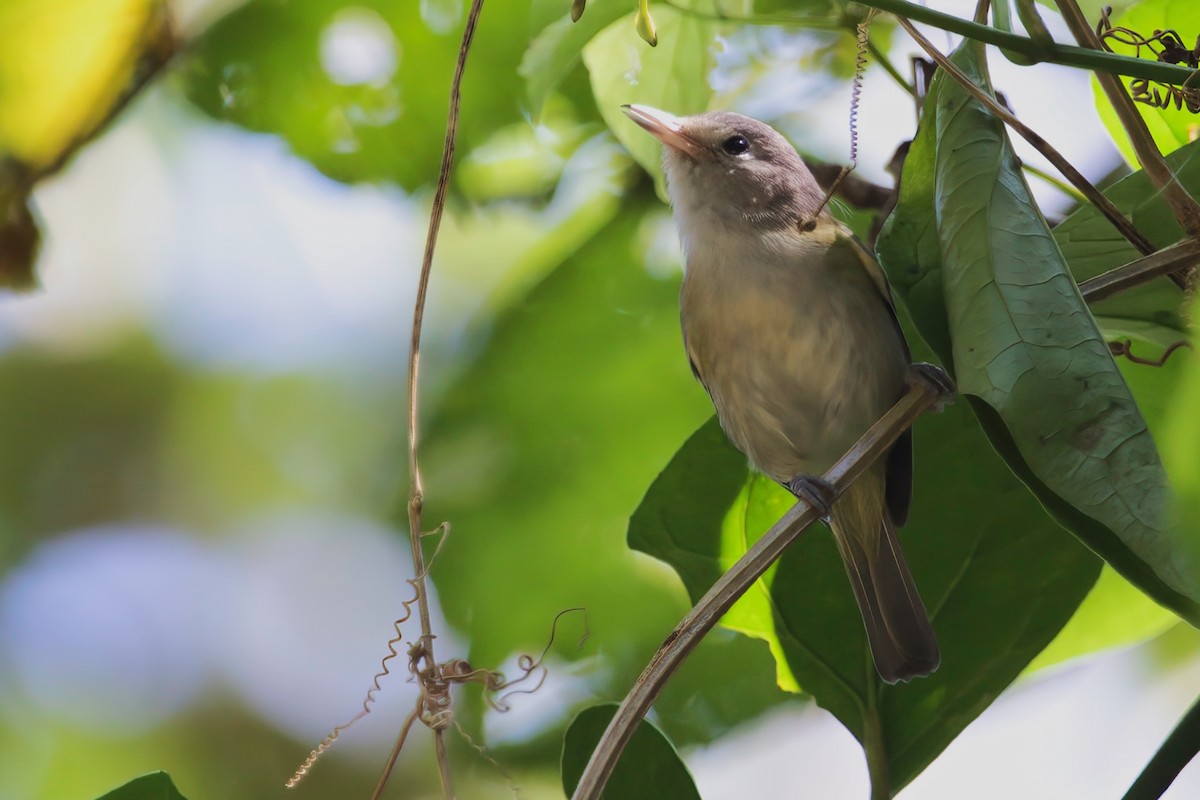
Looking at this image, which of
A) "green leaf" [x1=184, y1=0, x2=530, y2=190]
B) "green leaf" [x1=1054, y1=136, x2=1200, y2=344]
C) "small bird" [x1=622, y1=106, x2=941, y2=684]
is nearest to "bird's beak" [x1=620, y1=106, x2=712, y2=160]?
"small bird" [x1=622, y1=106, x2=941, y2=684]

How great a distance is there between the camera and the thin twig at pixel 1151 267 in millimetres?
629

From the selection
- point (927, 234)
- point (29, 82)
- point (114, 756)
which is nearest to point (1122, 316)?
point (927, 234)

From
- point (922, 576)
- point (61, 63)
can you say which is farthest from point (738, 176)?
point (61, 63)

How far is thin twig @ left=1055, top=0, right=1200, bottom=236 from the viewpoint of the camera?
647 millimetres

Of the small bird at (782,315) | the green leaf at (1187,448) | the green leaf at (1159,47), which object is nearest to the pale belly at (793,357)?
the small bird at (782,315)

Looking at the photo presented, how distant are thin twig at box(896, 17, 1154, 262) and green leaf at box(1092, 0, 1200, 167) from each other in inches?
7.3

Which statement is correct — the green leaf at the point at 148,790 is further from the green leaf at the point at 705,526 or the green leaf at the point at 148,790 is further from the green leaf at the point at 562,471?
the green leaf at the point at 562,471

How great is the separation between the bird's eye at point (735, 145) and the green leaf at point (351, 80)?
263mm

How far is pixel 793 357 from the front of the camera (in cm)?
121

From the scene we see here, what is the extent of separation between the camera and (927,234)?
729mm

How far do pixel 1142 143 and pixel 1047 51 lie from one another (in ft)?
0.29

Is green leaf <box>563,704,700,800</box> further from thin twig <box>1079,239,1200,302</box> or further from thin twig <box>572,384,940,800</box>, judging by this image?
thin twig <box>1079,239,1200,302</box>

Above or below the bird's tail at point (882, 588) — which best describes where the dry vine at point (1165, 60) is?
above

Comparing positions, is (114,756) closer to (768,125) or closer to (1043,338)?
(768,125)
